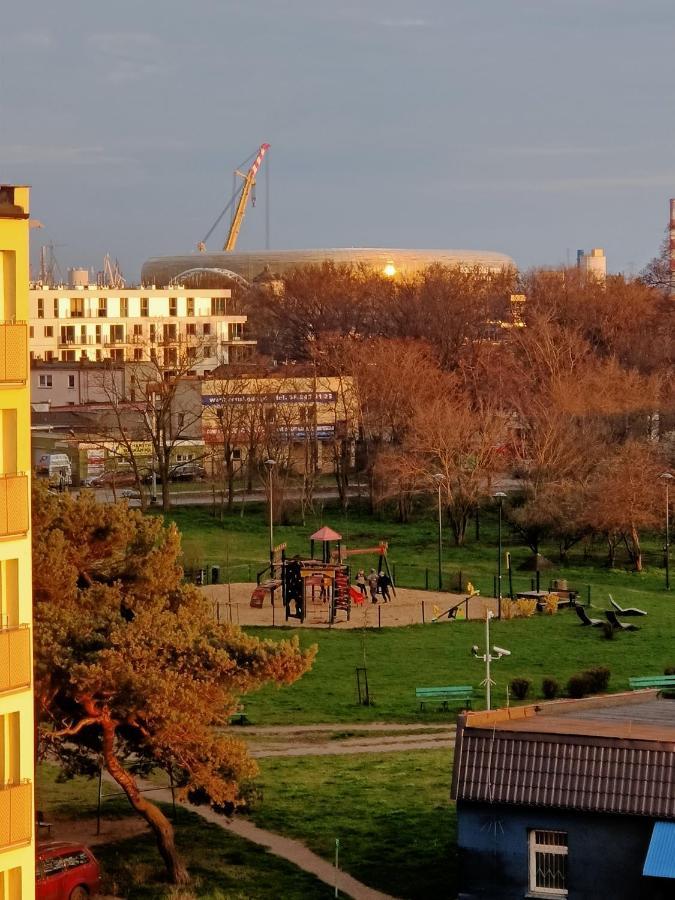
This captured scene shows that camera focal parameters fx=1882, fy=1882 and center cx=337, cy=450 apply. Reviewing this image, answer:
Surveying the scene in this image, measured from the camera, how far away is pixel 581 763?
70.1 ft

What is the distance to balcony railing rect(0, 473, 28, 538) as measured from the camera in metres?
18.2

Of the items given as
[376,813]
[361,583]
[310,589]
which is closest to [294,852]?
[376,813]

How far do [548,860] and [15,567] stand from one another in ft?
24.3

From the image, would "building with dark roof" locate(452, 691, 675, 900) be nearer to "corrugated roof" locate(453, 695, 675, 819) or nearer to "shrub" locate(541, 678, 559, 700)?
"corrugated roof" locate(453, 695, 675, 819)

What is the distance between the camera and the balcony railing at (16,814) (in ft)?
58.0

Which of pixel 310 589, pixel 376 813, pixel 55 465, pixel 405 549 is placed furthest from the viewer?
pixel 55 465

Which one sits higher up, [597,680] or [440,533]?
[440,533]

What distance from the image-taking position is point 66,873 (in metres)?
24.7

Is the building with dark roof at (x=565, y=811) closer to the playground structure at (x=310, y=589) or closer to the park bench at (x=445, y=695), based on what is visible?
the park bench at (x=445, y=695)

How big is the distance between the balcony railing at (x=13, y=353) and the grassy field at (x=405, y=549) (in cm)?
3648

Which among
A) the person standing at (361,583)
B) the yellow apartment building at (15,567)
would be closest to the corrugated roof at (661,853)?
the yellow apartment building at (15,567)

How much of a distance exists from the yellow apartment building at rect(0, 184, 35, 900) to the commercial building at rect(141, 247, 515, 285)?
16598 centimetres

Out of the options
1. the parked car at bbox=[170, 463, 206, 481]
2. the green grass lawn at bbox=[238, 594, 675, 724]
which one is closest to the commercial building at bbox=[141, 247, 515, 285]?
the parked car at bbox=[170, 463, 206, 481]

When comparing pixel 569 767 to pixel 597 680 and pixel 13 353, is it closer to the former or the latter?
pixel 13 353
